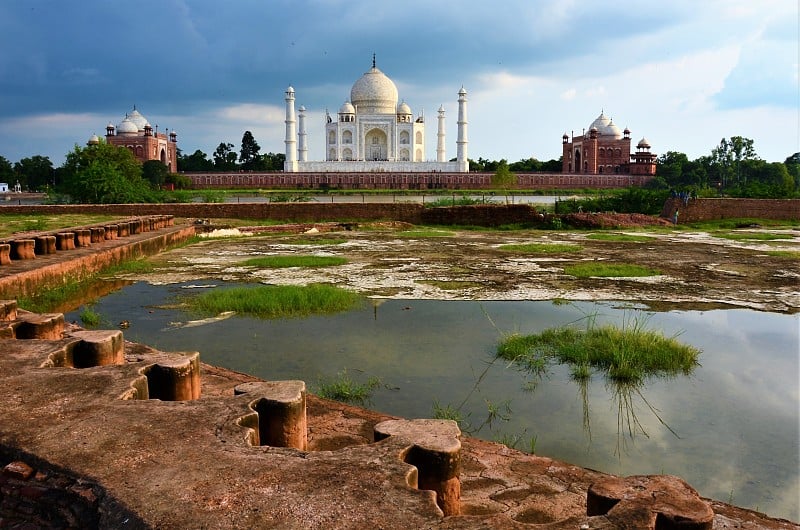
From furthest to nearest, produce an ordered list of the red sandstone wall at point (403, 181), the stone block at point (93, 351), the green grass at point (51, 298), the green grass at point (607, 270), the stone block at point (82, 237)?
the red sandstone wall at point (403, 181)
the stone block at point (82, 237)
the green grass at point (607, 270)
the green grass at point (51, 298)
the stone block at point (93, 351)

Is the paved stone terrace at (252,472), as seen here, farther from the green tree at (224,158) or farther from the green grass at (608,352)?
the green tree at (224,158)

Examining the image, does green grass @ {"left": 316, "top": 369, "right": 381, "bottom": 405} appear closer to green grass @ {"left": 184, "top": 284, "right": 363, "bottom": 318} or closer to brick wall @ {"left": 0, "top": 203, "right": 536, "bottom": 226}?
green grass @ {"left": 184, "top": 284, "right": 363, "bottom": 318}

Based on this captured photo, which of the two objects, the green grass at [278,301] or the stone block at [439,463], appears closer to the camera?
the stone block at [439,463]

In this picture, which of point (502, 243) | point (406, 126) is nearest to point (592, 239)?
point (502, 243)

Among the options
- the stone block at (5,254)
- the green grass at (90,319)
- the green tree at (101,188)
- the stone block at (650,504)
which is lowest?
the green grass at (90,319)

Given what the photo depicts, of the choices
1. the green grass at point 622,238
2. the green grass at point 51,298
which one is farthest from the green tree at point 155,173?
the green grass at point 51,298

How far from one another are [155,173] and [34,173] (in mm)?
Answer: 16913

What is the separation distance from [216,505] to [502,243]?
31.4ft

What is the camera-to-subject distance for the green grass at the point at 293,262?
759 centimetres

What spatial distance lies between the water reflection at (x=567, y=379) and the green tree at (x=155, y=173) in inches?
1305

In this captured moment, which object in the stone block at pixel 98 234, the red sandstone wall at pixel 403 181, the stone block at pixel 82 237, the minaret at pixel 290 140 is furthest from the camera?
the minaret at pixel 290 140

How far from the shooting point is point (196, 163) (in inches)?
2172

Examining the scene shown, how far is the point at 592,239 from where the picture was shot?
1165 cm

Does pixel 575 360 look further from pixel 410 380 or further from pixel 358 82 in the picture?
pixel 358 82
